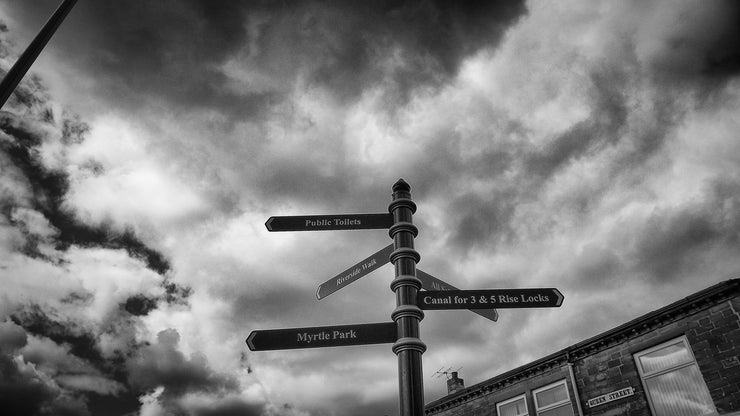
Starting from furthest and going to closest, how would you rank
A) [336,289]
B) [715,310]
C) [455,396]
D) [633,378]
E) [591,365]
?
[455,396]
[591,365]
[633,378]
[715,310]
[336,289]

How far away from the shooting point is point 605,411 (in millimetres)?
14656

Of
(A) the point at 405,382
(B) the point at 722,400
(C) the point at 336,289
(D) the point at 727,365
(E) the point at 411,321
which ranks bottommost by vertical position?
(A) the point at 405,382

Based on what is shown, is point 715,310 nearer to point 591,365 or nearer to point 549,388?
point 591,365

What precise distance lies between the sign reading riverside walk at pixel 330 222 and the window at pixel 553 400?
14.0 m

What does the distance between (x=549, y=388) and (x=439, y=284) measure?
13.9 metres

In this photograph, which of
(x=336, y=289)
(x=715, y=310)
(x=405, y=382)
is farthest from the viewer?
(x=715, y=310)

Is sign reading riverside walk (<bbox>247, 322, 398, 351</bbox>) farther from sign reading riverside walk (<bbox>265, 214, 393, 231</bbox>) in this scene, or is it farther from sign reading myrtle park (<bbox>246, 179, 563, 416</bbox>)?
sign reading riverside walk (<bbox>265, 214, 393, 231</bbox>)

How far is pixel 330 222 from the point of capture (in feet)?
17.0

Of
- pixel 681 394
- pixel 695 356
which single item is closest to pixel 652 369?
pixel 681 394

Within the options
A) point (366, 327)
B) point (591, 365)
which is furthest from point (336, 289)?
point (591, 365)

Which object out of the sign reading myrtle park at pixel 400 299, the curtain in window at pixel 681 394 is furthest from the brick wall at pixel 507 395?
the sign reading myrtle park at pixel 400 299

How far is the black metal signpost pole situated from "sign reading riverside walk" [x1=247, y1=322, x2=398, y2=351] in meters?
0.15

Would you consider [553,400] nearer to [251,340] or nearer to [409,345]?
[409,345]

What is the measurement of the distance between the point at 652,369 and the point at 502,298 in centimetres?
1232
